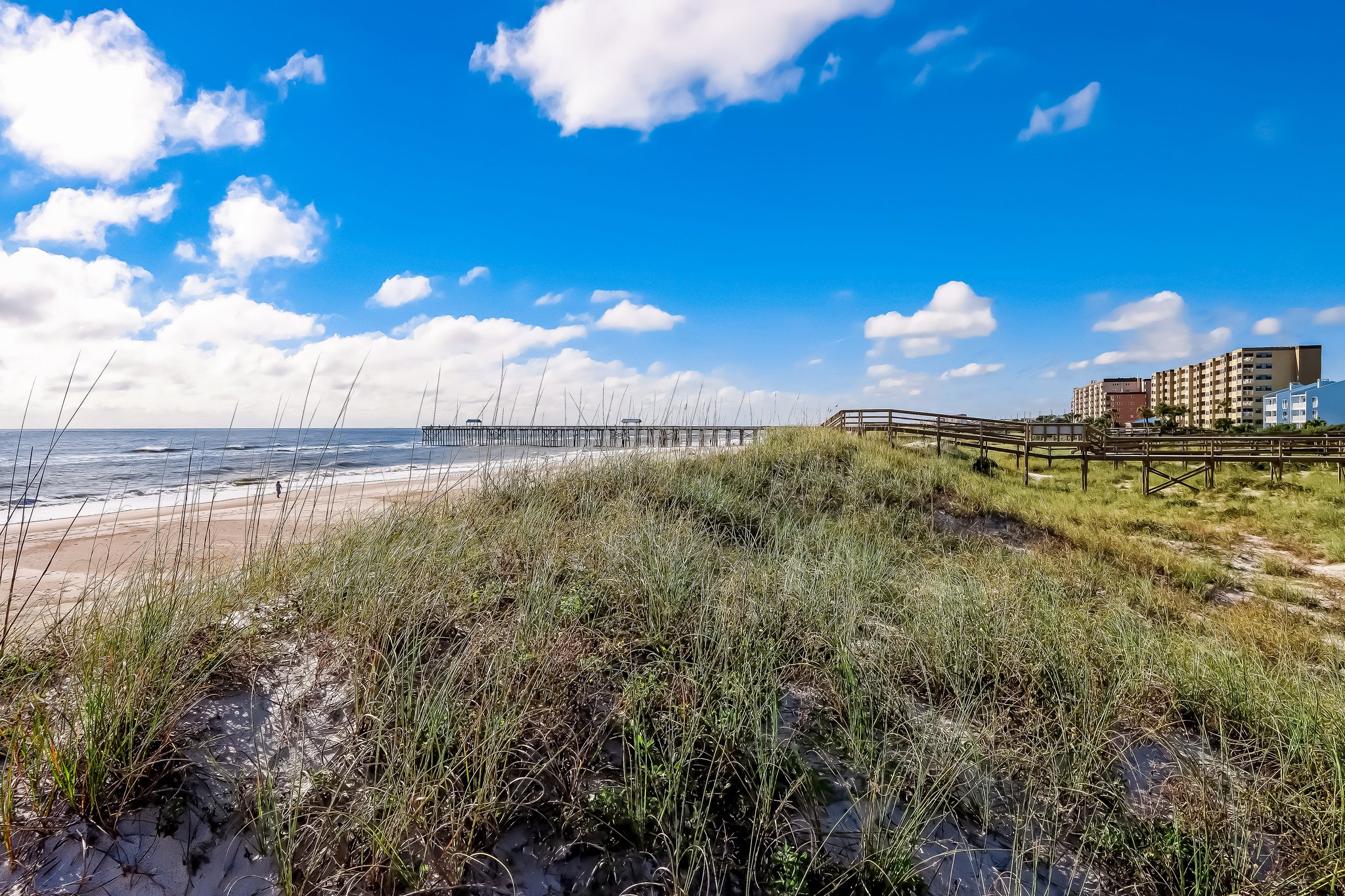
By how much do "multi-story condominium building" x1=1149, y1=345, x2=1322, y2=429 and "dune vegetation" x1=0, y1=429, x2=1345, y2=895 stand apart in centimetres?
12551

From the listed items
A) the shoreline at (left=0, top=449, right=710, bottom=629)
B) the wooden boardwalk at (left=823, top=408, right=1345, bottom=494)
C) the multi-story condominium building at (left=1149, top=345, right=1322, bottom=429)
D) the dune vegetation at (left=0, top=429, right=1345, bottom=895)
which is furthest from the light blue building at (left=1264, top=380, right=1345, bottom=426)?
the shoreline at (left=0, top=449, right=710, bottom=629)

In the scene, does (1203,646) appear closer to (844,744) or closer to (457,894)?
(844,744)

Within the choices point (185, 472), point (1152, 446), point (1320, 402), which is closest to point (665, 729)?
point (1152, 446)

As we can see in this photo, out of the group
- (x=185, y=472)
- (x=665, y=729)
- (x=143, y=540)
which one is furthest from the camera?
(x=185, y=472)

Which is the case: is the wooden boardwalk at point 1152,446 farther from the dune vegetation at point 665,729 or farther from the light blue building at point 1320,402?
the light blue building at point 1320,402

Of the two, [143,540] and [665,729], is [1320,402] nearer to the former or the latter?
[665,729]

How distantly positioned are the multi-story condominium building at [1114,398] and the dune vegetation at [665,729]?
90.3 meters

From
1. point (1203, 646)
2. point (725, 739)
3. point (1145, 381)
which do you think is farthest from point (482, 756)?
point (1145, 381)

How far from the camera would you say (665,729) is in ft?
9.66

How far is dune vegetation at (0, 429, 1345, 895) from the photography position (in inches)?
92.9

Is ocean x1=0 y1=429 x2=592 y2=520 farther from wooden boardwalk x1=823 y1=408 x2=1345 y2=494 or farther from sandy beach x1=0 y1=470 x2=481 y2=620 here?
wooden boardwalk x1=823 y1=408 x2=1345 y2=494

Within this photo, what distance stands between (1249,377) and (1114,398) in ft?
64.0

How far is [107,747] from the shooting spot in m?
2.40

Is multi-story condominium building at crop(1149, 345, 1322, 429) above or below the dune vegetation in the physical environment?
above
